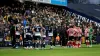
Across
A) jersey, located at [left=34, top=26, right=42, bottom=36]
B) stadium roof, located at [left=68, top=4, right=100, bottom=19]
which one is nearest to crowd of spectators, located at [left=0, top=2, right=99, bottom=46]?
jersey, located at [left=34, top=26, right=42, bottom=36]

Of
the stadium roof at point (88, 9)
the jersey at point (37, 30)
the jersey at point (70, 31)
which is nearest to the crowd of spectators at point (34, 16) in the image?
the jersey at point (37, 30)

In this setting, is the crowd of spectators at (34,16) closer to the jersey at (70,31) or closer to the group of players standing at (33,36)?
the group of players standing at (33,36)

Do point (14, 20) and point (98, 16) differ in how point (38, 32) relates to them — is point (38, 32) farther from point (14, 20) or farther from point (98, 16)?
point (98, 16)

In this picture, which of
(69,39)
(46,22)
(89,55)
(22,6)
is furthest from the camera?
(22,6)

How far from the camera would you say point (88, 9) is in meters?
49.7

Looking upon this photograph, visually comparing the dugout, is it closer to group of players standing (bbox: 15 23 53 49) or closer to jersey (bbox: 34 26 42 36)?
group of players standing (bbox: 15 23 53 49)

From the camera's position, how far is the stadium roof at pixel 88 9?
156 feet

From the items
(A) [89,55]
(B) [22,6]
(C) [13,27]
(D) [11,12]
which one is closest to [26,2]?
(B) [22,6]

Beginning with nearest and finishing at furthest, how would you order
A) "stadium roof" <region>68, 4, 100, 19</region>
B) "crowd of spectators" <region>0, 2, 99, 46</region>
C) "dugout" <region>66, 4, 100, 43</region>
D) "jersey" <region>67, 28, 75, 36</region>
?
"jersey" <region>67, 28, 75, 36</region> < "crowd of spectators" <region>0, 2, 99, 46</region> < "dugout" <region>66, 4, 100, 43</region> < "stadium roof" <region>68, 4, 100, 19</region>

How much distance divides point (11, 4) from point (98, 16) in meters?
13.3

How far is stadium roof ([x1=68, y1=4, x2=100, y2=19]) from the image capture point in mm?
47594

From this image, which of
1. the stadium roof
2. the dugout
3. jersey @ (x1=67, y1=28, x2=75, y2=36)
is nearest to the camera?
jersey @ (x1=67, y1=28, x2=75, y2=36)

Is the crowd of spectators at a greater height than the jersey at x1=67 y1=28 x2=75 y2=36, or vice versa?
the crowd of spectators

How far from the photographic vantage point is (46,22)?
120ft
